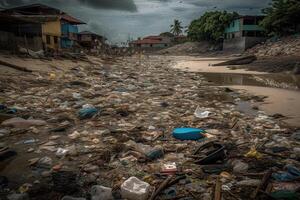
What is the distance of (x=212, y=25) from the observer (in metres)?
42.9

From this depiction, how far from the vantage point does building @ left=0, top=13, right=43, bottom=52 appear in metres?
13.5

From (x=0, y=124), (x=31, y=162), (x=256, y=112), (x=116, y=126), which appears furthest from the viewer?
(x=256, y=112)

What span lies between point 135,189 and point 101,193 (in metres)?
0.31

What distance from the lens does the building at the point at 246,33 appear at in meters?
36.7

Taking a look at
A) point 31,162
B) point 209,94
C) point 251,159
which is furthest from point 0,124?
point 209,94

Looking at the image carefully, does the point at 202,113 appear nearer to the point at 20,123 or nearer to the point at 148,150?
the point at 148,150

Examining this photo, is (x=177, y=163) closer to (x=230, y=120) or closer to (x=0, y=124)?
(x=230, y=120)

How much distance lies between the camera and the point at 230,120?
4.98 meters

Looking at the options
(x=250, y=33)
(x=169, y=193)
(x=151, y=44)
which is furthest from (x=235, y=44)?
(x=169, y=193)

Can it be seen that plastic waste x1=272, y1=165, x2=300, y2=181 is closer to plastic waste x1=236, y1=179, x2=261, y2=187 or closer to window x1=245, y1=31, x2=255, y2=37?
plastic waste x1=236, y1=179, x2=261, y2=187

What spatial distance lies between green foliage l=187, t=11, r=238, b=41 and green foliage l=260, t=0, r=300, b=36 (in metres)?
11.9

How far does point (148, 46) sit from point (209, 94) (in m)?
57.7

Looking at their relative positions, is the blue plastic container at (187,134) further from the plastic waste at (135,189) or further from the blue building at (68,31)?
the blue building at (68,31)

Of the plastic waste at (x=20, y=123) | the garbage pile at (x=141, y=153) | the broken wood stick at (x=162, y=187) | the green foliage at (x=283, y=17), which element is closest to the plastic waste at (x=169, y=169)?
the garbage pile at (x=141, y=153)
